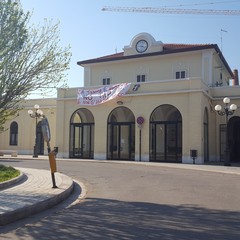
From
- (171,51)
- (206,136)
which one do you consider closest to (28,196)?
(206,136)

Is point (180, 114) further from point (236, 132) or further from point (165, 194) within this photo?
point (165, 194)

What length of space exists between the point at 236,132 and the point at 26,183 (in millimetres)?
22683

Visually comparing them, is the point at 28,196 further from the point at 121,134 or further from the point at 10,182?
the point at 121,134

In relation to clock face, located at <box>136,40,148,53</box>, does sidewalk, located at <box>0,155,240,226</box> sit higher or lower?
lower

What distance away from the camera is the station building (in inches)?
1099

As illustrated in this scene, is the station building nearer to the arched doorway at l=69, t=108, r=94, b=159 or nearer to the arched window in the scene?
the arched doorway at l=69, t=108, r=94, b=159

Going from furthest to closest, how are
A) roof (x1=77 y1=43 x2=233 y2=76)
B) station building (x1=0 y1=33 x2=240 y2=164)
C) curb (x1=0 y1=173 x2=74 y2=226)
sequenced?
roof (x1=77 y1=43 x2=233 y2=76)
station building (x1=0 y1=33 x2=240 y2=164)
curb (x1=0 y1=173 x2=74 y2=226)

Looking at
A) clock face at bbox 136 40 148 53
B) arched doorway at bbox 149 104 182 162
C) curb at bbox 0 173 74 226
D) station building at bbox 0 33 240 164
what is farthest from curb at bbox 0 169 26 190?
clock face at bbox 136 40 148 53

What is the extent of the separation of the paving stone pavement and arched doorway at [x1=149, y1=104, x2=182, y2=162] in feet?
50.9

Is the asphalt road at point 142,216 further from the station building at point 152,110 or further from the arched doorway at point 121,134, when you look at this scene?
the arched doorway at point 121,134

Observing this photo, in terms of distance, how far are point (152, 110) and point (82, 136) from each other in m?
6.87

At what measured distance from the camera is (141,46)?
117 ft

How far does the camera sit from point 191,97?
90.4 ft

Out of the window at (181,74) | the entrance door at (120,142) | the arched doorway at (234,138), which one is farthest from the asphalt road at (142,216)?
the window at (181,74)
